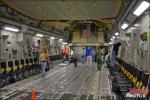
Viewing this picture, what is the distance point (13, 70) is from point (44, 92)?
3.61 m

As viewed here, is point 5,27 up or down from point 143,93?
up

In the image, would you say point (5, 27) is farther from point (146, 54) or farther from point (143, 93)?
point (143, 93)

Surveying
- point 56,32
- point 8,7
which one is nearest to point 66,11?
point 8,7

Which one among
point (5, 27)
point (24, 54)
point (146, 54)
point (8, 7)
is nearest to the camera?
point (146, 54)

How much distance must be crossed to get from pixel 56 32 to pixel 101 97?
55.0 feet

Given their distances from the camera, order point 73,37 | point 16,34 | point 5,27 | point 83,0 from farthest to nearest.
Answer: point 73,37
point 16,34
point 5,27
point 83,0

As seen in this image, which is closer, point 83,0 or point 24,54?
point 83,0

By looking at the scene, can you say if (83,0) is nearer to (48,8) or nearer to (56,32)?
(48,8)

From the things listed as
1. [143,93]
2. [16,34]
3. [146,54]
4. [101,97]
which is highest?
[16,34]

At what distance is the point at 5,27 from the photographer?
42.7 ft

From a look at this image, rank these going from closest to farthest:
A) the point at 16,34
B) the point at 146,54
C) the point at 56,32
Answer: the point at 146,54
the point at 16,34
the point at 56,32

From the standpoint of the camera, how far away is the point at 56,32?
2552 cm

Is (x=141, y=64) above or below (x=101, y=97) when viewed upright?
above

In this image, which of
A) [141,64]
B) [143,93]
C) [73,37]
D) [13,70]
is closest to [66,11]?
[13,70]
